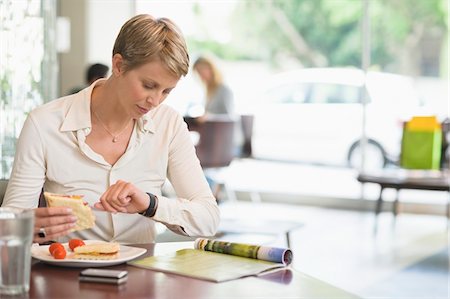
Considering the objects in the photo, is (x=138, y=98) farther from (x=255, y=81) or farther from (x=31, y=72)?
(x=255, y=81)

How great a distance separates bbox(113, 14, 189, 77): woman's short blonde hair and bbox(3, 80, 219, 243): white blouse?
22 centimetres

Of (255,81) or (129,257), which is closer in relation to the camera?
(129,257)

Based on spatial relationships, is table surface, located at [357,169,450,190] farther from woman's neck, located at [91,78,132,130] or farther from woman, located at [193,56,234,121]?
woman's neck, located at [91,78,132,130]

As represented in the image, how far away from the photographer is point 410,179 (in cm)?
638

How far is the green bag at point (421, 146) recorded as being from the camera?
6562 mm

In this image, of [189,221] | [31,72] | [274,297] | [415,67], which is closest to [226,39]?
[415,67]

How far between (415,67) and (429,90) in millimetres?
258

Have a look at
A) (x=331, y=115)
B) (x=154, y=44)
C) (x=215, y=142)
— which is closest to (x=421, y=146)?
(x=215, y=142)

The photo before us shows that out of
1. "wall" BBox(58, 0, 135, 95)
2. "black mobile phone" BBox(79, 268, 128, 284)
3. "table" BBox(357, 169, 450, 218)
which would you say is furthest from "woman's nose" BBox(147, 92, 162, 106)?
"wall" BBox(58, 0, 135, 95)

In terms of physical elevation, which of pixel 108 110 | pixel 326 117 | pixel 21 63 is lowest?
pixel 326 117

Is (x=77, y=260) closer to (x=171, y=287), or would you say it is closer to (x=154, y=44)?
(x=171, y=287)

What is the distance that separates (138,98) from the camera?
231cm

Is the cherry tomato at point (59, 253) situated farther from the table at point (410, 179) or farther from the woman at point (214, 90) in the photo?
the woman at point (214, 90)

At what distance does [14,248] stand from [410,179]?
515cm
